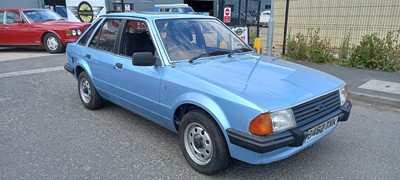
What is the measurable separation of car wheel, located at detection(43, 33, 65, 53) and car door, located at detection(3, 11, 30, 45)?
26.7 inches

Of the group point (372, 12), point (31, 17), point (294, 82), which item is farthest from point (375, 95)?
point (31, 17)

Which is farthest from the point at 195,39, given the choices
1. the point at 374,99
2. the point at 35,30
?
the point at 35,30

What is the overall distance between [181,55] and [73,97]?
3108 millimetres

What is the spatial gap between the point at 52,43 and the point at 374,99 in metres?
10.1

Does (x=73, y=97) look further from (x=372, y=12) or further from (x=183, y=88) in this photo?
(x=372, y=12)

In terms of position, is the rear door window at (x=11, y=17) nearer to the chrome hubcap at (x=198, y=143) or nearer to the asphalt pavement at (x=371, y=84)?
the asphalt pavement at (x=371, y=84)

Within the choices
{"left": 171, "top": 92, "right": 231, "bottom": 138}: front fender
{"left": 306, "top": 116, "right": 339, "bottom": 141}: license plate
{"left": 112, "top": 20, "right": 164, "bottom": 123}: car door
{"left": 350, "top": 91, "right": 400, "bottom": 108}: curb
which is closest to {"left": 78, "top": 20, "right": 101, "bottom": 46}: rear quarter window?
{"left": 112, "top": 20, "right": 164, "bottom": 123}: car door

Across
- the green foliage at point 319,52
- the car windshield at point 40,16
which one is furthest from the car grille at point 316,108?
the car windshield at point 40,16

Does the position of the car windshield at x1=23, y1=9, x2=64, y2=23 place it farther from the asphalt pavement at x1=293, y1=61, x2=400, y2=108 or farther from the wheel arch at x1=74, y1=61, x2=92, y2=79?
the asphalt pavement at x1=293, y1=61, x2=400, y2=108

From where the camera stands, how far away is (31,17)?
11.1 m

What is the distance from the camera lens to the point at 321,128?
9.67 feet

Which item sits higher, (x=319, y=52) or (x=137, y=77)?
(x=137, y=77)

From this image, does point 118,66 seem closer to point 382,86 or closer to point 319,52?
point 382,86

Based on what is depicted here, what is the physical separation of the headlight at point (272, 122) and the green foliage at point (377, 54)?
19.7 ft
